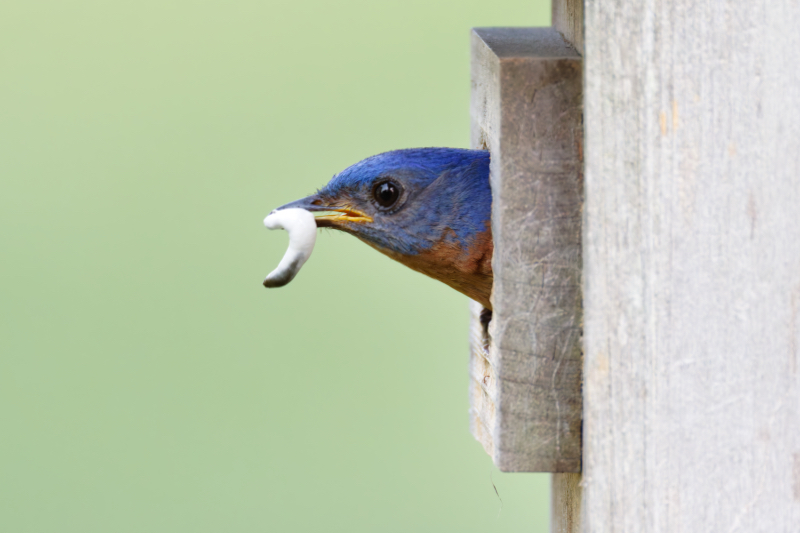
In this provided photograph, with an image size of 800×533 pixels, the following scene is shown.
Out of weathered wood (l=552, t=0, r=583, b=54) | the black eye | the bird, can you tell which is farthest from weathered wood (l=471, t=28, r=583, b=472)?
the black eye

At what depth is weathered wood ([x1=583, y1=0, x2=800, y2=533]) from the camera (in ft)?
5.29

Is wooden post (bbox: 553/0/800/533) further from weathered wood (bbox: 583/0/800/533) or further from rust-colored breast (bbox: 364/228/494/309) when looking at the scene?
rust-colored breast (bbox: 364/228/494/309)

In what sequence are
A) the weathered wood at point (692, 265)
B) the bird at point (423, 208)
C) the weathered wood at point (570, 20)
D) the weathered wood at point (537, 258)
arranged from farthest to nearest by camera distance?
the bird at point (423, 208), the weathered wood at point (570, 20), the weathered wood at point (537, 258), the weathered wood at point (692, 265)

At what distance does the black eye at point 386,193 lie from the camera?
7.31 ft

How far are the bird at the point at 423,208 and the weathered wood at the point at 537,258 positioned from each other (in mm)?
264

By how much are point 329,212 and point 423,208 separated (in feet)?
0.78

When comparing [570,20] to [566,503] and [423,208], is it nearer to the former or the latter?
[423,208]

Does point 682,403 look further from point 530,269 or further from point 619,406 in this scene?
point 530,269

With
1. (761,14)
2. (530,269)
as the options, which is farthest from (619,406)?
(761,14)

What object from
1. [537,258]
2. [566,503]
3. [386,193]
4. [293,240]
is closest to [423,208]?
[386,193]

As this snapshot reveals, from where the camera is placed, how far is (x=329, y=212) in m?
2.30

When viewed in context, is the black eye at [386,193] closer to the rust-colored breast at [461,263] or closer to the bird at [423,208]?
the bird at [423,208]

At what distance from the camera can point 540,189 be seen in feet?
5.84

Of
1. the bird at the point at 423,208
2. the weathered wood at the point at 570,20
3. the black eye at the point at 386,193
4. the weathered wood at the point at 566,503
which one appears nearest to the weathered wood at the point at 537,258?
the weathered wood at the point at 570,20
